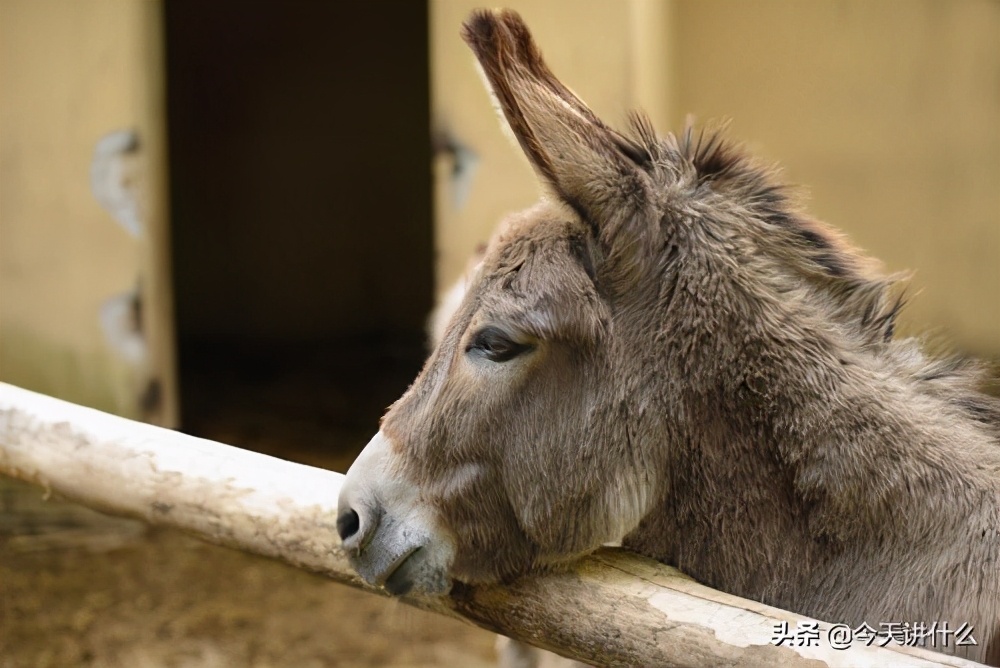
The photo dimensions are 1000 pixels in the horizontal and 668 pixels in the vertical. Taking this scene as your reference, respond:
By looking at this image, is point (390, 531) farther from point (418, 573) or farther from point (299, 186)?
point (299, 186)

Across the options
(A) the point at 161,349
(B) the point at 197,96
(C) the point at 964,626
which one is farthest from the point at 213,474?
(B) the point at 197,96

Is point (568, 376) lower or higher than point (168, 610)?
higher

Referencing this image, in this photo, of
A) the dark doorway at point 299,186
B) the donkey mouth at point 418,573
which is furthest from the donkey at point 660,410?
the dark doorway at point 299,186

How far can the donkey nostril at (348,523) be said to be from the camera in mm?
1893

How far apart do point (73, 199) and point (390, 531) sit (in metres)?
4.40

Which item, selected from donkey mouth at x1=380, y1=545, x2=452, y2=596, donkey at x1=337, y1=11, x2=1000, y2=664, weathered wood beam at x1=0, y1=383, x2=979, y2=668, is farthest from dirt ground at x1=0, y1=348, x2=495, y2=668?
donkey at x1=337, y1=11, x2=1000, y2=664

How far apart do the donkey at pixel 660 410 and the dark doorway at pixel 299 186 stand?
7.84 meters

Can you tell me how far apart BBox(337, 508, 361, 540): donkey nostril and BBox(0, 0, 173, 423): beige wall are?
3.95 metres

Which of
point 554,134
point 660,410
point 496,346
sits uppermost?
point 554,134

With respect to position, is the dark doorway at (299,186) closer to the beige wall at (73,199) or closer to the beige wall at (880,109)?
the beige wall at (73,199)

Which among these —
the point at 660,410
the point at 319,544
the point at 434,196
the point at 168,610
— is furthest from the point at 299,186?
the point at 660,410

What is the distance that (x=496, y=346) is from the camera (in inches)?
73.8

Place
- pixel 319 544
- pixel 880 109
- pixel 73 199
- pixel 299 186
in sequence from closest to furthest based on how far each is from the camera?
pixel 319 544 → pixel 73 199 → pixel 880 109 → pixel 299 186

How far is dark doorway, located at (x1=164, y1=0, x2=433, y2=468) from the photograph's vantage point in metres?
10.5
